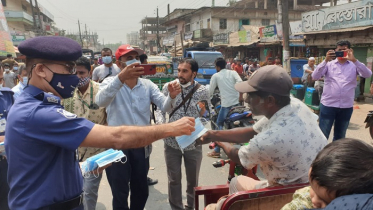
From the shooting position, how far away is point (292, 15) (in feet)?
102

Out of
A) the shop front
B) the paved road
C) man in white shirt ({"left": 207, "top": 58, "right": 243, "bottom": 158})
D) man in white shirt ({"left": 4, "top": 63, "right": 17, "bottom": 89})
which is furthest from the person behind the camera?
the shop front

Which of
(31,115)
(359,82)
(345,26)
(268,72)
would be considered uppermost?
(345,26)

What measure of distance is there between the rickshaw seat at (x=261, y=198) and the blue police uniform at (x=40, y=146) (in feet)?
3.41

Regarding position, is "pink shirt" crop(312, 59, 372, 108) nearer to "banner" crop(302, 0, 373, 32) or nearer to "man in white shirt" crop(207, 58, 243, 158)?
"man in white shirt" crop(207, 58, 243, 158)

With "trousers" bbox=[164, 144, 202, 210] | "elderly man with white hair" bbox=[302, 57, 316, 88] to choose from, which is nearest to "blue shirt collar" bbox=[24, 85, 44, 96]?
"trousers" bbox=[164, 144, 202, 210]

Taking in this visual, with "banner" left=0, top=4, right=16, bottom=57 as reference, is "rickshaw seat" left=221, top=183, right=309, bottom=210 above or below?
below

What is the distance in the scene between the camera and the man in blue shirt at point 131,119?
2816 millimetres

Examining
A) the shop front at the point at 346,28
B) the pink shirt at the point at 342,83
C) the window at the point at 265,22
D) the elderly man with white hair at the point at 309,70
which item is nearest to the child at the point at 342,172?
the pink shirt at the point at 342,83

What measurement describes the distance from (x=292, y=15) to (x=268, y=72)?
108ft

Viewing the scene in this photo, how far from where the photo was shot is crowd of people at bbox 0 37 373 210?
1.27 meters

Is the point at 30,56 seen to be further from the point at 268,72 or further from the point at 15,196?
the point at 268,72

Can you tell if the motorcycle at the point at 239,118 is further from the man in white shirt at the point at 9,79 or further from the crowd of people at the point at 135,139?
the man in white shirt at the point at 9,79

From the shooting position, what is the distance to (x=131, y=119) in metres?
2.91

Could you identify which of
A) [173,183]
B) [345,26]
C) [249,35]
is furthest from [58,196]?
[249,35]
